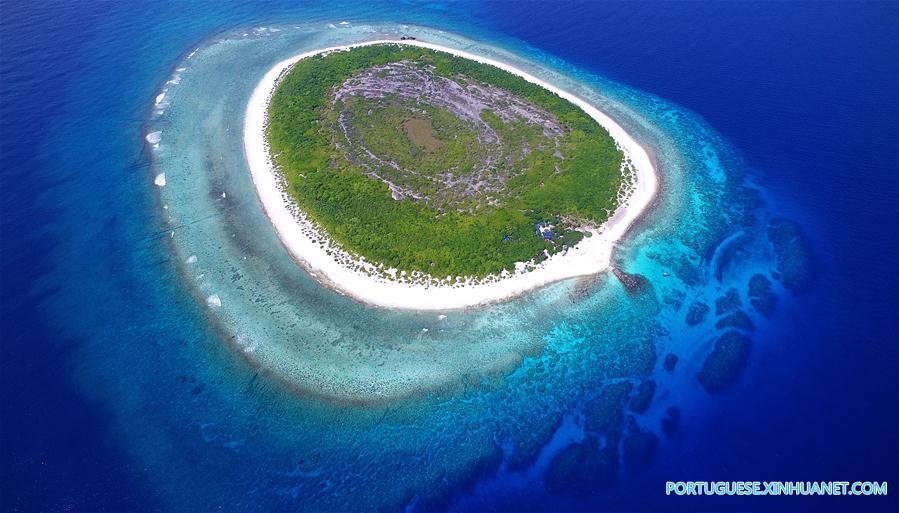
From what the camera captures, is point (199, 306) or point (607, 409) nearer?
point (607, 409)

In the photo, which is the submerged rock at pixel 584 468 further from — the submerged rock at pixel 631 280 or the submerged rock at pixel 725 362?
the submerged rock at pixel 631 280

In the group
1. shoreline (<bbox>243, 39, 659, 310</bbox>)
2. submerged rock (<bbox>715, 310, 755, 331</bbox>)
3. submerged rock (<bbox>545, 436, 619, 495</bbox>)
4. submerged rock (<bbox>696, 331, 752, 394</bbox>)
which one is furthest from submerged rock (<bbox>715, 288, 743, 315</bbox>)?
submerged rock (<bbox>545, 436, 619, 495</bbox>)

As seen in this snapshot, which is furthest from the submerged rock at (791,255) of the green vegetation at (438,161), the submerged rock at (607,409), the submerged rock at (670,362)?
the submerged rock at (607,409)

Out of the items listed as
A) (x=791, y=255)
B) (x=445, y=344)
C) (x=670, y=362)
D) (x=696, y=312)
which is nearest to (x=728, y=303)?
(x=696, y=312)

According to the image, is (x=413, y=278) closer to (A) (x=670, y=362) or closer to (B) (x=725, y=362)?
(A) (x=670, y=362)

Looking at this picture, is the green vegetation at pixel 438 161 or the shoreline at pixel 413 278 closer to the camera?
→ the shoreline at pixel 413 278

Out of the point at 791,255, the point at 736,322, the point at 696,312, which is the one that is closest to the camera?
the point at 736,322

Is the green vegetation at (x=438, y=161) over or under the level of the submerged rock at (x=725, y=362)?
over
